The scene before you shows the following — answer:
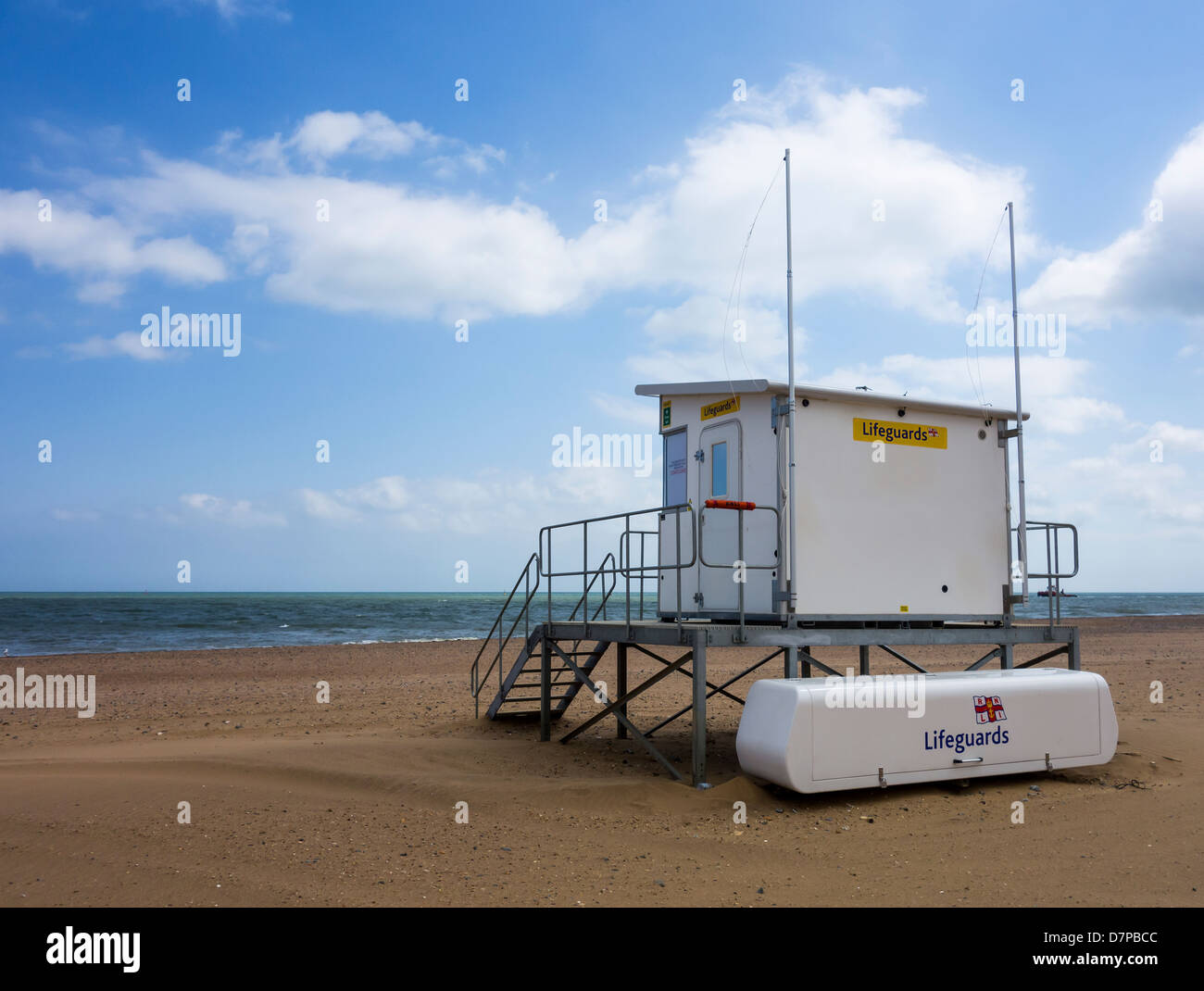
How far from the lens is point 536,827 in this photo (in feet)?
26.9

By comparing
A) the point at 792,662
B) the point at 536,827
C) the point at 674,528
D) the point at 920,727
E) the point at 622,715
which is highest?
the point at 674,528

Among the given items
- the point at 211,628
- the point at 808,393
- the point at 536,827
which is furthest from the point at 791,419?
the point at 211,628

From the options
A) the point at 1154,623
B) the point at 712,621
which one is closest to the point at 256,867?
the point at 712,621

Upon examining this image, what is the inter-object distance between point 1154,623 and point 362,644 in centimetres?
3664

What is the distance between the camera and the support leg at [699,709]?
949 cm

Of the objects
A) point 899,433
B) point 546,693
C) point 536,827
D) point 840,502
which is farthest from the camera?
point 546,693

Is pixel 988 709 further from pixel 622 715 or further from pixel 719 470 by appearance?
pixel 622 715

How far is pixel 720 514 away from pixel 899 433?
91.2 inches

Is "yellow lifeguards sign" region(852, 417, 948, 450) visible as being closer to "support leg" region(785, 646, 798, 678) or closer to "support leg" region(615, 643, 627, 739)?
"support leg" region(785, 646, 798, 678)

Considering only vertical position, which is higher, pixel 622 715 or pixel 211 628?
pixel 622 715

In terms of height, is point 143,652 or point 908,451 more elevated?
point 908,451
